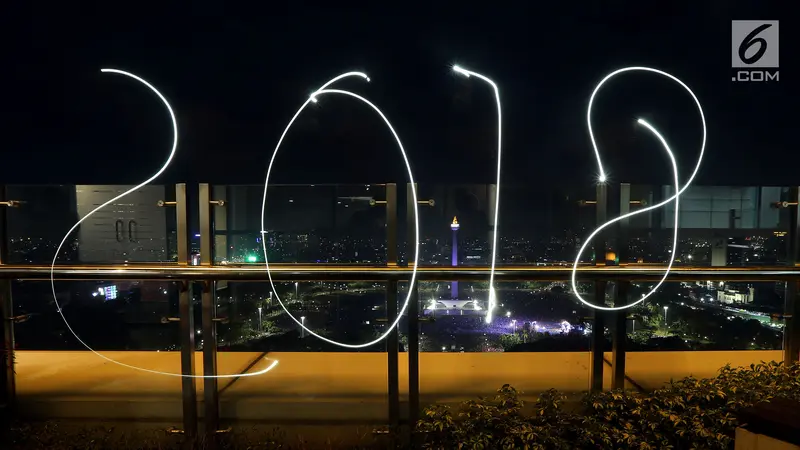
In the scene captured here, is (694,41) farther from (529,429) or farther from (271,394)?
(271,394)

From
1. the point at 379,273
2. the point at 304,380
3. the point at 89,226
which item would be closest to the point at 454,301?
the point at 379,273

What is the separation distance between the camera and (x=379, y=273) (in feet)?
8.44

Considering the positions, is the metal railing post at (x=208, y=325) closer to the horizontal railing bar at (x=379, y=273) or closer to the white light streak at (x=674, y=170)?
the horizontal railing bar at (x=379, y=273)

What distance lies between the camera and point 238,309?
2.85 meters

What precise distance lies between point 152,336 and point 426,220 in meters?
2.25

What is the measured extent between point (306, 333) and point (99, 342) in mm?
1663

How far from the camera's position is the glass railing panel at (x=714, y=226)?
2.79 meters

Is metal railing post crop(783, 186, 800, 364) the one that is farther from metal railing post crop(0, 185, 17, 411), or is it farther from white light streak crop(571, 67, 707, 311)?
metal railing post crop(0, 185, 17, 411)

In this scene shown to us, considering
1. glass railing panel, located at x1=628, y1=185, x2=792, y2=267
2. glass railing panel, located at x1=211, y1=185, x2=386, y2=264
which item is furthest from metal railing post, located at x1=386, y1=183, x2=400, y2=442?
glass railing panel, located at x1=628, y1=185, x2=792, y2=267

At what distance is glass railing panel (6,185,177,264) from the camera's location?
2766 mm

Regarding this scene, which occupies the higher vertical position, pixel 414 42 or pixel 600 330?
pixel 414 42

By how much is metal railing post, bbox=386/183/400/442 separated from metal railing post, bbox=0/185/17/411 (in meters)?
2.70

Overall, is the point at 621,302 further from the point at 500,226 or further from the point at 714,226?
the point at 500,226

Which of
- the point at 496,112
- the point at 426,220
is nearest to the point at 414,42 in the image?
the point at 496,112
